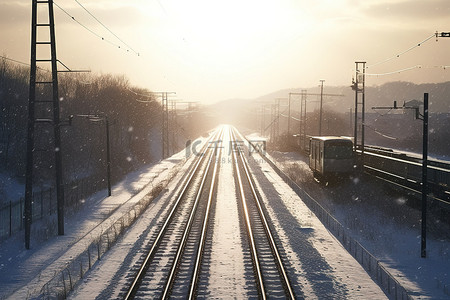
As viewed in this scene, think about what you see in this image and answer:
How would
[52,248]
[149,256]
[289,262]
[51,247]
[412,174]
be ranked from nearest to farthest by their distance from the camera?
[289,262] < [149,256] < [52,248] < [51,247] < [412,174]

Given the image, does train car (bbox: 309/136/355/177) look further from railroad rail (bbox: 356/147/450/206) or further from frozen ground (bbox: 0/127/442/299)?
railroad rail (bbox: 356/147/450/206)

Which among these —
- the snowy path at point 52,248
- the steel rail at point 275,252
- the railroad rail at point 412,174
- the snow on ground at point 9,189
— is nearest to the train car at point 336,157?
the railroad rail at point 412,174

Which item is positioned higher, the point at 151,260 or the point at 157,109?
the point at 157,109

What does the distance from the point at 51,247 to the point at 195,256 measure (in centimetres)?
→ 653

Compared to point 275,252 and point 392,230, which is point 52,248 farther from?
point 392,230

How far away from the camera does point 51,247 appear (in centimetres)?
1948

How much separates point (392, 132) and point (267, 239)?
110259mm

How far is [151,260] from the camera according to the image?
53.2 feet

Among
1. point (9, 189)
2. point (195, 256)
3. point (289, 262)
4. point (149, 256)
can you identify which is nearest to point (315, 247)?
point (289, 262)

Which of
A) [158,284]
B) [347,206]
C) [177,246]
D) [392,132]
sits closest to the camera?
[158,284]

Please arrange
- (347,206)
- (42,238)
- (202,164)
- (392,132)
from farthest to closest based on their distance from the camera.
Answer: (392,132)
(202,164)
(347,206)
(42,238)

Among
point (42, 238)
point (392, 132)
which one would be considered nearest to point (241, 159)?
point (42, 238)

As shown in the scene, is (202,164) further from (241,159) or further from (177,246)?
(177,246)

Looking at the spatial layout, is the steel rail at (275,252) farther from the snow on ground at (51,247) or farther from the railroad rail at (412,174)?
the railroad rail at (412,174)
